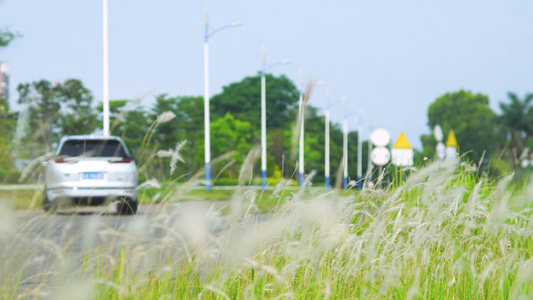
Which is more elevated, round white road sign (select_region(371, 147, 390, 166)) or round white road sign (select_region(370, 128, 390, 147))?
round white road sign (select_region(370, 128, 390, 147))

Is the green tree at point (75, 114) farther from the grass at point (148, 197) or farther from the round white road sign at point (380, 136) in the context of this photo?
the round white road sign at point (380, 136)

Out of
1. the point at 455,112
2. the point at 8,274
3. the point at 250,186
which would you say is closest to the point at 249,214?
the point at 250,186

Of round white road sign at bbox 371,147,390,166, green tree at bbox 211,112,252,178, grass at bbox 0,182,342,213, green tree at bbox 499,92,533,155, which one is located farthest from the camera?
green tree at bbox 499,92,533,155

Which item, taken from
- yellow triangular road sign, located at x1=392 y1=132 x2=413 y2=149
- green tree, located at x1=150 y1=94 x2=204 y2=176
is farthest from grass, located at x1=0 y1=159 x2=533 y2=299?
green tree, located at x1=150 y1=94 x2=204 y2=176

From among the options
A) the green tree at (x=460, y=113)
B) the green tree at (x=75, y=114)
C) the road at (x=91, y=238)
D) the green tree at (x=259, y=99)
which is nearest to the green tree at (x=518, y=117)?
the green tree at (x=460, y=113)

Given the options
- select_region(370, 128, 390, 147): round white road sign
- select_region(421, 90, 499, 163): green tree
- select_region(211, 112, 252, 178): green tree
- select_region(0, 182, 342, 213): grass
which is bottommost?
select_region(0, 182, 342, 213): grass

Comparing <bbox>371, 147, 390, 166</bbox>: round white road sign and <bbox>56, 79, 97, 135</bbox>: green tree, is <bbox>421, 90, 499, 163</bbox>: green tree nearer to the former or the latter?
<bbox>371, 147, 390, 166</bbox>: round white road sign

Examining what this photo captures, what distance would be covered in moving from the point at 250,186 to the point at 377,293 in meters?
0.86

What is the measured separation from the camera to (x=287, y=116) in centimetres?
7462

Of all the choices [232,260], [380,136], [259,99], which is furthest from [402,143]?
[259,99]

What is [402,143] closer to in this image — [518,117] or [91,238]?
[91,238]

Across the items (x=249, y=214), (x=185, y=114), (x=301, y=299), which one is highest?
(x=185, y=114)

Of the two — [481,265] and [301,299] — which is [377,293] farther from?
[481,265]

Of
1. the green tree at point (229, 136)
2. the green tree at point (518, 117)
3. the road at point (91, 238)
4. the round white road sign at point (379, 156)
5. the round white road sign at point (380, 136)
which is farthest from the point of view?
the green tree at point (518, 117)
